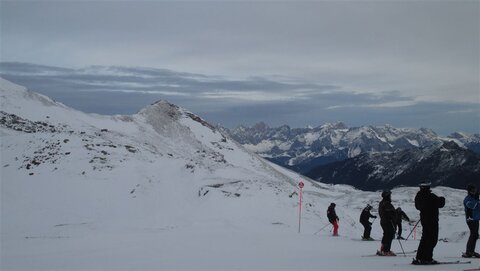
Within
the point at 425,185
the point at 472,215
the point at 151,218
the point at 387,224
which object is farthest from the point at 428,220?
the point at 151,218

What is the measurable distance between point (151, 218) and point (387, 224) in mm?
19467

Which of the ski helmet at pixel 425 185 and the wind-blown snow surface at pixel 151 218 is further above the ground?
the ski helmet at pixel 425 185

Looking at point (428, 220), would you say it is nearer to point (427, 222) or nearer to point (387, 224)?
point (427, 222)

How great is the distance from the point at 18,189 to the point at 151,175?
1057 cm

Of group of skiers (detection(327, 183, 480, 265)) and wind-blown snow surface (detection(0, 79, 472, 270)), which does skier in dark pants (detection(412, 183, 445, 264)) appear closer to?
group of skiers (detection(327, 183, 480, 265))

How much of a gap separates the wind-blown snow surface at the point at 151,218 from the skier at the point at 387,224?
0.75m

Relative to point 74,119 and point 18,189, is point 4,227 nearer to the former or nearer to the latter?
point 18,189

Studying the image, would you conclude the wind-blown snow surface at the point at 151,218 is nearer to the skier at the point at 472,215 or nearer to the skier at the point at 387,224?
the skier at the point at 387,224

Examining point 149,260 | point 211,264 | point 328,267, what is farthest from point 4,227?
point 328,267

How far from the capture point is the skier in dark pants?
13.3 metres

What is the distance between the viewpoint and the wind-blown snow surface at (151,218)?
15656 millimetres

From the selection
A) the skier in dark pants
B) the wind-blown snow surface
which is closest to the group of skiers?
the skier in dark pants

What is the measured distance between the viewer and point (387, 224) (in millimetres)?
16297

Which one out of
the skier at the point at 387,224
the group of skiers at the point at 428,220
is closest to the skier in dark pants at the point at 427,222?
the group of skiers at the point at 428,220
